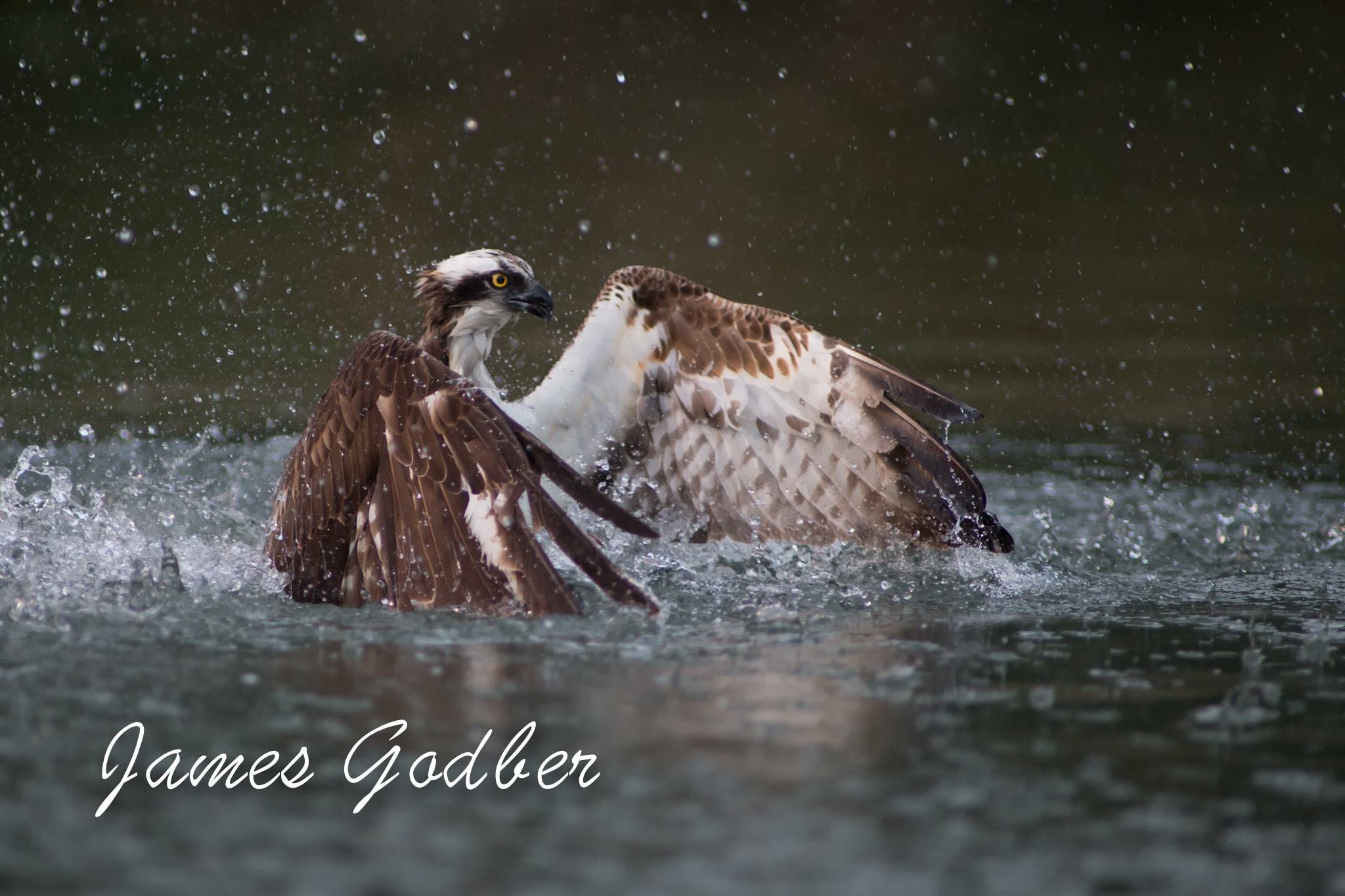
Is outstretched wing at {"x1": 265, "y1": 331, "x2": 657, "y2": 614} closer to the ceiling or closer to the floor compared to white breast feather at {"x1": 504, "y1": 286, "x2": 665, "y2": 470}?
closer to the floor

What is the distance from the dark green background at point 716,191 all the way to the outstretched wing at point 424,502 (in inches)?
127

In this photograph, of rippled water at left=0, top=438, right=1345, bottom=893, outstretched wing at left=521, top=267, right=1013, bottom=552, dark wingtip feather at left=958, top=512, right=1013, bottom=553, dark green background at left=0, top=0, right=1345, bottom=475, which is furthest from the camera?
dark green background at left=0, top=0, right=1345, bottom=475

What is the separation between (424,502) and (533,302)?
4.74ft

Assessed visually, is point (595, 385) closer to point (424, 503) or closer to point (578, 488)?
point (424, 503)

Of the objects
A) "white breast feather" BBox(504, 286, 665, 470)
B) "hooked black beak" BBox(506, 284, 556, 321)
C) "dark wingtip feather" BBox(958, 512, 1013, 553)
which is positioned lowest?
"dark wingtip feather" BBox(958, 512, 1013, 553)

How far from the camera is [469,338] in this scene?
19.2ft

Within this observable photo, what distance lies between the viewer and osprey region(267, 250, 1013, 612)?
15.6ft

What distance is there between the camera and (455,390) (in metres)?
4.61

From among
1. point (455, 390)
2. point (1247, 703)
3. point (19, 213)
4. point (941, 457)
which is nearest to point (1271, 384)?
point (941, 457)

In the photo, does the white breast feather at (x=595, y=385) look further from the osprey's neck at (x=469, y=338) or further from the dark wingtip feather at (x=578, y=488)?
the dark wingtip feather at (x=578, y=488)

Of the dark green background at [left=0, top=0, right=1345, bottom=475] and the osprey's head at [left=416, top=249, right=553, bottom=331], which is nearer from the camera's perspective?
the osprey's head at [left=416, top=249, right=553, bottom=331]
